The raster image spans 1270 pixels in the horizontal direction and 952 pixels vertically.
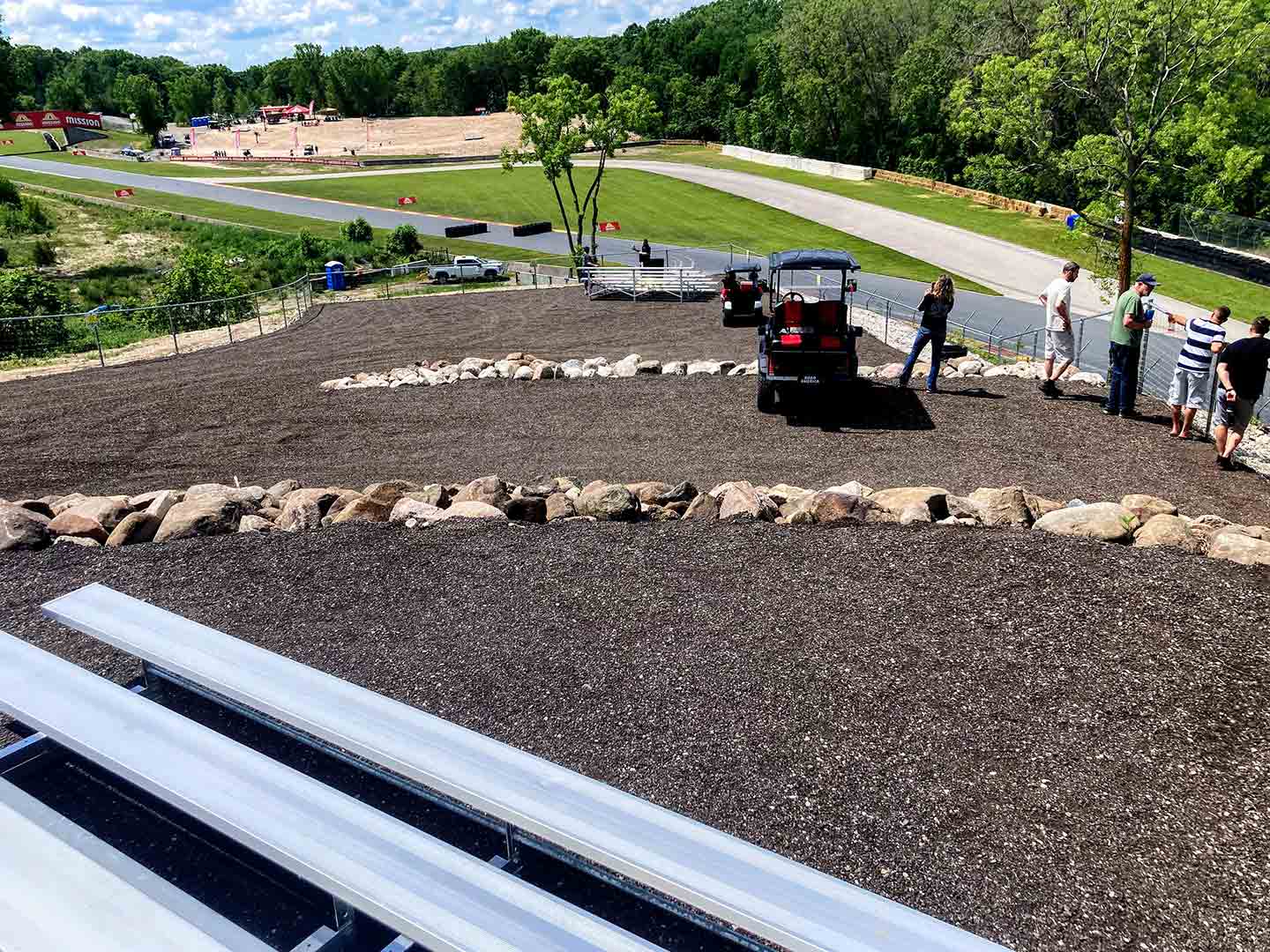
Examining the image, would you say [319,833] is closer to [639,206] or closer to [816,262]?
[816,262]

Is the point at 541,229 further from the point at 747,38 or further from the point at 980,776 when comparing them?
the point at 747,38

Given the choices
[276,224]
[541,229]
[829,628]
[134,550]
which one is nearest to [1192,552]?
[829,628]

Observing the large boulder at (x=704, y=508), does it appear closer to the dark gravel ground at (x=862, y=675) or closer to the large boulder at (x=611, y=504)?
the dark gravel ground at (x=862, y=675)

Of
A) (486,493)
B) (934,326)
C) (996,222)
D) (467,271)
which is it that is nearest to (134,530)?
(486,493)

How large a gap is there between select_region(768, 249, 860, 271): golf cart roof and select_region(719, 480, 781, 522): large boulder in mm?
6748

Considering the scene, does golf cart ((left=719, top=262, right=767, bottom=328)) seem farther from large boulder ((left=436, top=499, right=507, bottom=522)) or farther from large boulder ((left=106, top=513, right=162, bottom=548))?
large boulder ((left=106, top=513, right=162, bottom=548))

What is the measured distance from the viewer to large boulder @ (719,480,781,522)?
8.84 meters

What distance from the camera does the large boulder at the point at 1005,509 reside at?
869 cm

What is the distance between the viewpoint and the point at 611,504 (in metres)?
8.93

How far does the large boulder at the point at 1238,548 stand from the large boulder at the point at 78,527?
10016mm

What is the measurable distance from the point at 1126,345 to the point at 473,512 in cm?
1003

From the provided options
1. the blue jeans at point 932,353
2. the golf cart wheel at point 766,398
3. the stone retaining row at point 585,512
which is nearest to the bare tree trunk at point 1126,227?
the blue jeans at point 932,353

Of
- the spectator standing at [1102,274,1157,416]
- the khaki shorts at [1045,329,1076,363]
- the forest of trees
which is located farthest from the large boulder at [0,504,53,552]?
the forest of trees

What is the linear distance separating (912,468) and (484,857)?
987cm
